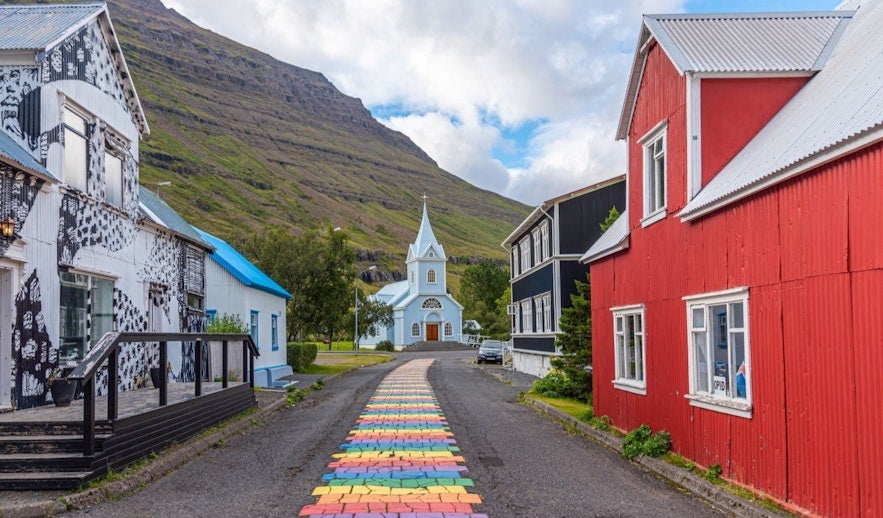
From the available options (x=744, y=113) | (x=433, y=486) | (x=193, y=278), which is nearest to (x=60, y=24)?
(x=193, y=278)

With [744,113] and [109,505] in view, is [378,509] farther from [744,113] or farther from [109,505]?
[744,113]

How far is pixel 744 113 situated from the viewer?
1080cm

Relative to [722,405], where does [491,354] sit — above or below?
below

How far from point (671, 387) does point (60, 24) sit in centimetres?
1206

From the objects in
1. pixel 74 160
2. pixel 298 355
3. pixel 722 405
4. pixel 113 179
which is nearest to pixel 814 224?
pixel 722 405

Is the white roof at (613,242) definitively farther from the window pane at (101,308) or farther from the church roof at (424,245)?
the church roof at (424,245)

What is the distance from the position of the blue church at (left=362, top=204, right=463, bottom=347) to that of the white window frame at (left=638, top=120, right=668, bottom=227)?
68.9 m

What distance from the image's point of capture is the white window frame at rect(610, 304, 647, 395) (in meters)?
12.7

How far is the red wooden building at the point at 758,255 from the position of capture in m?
6.71

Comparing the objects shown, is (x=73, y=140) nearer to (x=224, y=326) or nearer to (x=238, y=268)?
(x=224, y=326)

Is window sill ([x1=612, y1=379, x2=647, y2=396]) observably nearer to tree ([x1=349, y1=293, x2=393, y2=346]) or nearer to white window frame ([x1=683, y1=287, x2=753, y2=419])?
white window frame ([x1=683, y1=287, x2=753, y2=419])

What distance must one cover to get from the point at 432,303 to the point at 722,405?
7380cm

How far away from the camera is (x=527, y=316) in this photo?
35312 millimetres

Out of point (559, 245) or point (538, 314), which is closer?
point (559, 245)
